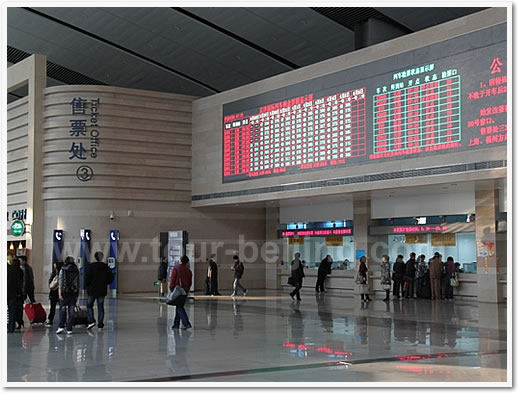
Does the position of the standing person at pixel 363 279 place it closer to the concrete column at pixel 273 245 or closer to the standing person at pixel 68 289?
the concrete column at pixel 273 245

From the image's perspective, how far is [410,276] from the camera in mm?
24578

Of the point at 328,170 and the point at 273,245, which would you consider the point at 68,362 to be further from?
the point at 273,245

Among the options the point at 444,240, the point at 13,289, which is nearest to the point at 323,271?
the point at 444,240

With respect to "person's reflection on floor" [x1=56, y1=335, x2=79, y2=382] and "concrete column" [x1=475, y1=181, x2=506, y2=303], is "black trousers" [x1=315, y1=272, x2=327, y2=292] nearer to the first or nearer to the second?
"concrete column" [x1=475, y1=181, x2=506, y2=303]

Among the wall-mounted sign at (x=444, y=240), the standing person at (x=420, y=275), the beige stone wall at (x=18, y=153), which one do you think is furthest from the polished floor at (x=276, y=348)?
the beige stone wall at (x=18, y=153)

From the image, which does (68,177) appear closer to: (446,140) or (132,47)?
(132,47)

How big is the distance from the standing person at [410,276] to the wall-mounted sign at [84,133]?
11.9 m

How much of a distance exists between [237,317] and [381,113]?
7.41m

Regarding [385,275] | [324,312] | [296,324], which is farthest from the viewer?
[385,275]

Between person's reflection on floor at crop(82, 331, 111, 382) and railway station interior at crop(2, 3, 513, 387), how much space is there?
0.08 m

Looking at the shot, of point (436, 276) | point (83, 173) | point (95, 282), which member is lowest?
point (436, 276)

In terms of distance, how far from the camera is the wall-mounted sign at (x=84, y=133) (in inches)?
1128

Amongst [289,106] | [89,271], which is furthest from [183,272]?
Result: [289,106]

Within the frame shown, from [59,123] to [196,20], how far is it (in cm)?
622
